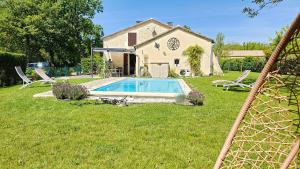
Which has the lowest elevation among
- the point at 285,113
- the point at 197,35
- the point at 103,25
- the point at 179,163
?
the point at 179,163

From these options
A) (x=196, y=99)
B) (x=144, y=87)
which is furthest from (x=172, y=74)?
(x=196, y=99)

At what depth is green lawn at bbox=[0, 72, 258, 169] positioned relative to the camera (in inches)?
179

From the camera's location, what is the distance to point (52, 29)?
3444cm

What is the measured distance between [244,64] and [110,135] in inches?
1720

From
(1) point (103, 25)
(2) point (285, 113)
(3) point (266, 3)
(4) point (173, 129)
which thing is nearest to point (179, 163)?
(4) point (173, 129)

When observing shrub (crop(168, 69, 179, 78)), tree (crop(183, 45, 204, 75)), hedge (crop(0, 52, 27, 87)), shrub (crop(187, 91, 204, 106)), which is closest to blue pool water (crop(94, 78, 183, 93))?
shrub (crop(187, 91, 204, 106))

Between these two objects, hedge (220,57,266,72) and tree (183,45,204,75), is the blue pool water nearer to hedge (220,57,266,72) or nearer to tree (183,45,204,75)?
tree (183,45,204,75)

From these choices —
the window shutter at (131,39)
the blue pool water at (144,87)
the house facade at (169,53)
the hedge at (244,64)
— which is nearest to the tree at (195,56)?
the house facade at (169,53)

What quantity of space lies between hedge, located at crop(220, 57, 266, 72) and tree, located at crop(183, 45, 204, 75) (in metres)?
16.2

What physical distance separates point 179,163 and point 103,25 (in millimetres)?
41753

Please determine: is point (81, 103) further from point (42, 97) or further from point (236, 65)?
point (236, 65)

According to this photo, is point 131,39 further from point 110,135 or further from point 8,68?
point 110,135

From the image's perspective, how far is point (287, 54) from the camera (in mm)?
1879

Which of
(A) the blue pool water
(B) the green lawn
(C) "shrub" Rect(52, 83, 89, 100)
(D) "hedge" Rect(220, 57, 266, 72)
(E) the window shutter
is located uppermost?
(E) the window shutter
